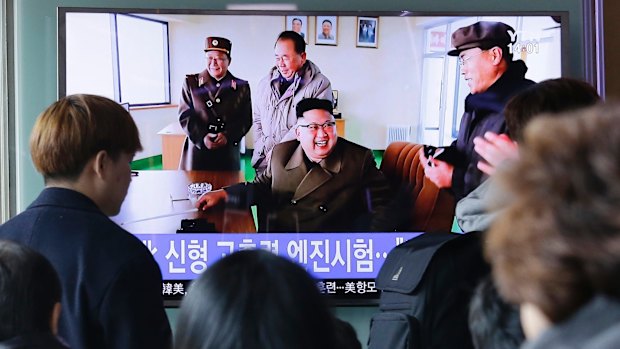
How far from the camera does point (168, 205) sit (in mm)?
3582

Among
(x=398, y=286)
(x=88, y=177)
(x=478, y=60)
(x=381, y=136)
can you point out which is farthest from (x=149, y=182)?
(x=398, y=286)

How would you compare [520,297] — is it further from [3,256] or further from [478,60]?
[478,60]

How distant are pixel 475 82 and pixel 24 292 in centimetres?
239

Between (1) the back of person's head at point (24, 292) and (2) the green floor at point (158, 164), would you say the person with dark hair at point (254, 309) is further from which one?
(2) the green floor at point (158, 164)

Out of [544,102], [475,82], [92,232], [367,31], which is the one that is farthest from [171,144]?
[544,102]

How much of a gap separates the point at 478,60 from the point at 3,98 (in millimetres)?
1964

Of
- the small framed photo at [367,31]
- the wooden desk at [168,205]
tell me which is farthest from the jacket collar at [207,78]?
the small framed photo at [367,31]

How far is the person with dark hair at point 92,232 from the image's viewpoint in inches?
70.4

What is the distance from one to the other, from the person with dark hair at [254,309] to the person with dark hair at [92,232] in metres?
0.56

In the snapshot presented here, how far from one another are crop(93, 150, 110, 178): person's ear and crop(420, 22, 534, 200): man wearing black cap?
1.88 metres

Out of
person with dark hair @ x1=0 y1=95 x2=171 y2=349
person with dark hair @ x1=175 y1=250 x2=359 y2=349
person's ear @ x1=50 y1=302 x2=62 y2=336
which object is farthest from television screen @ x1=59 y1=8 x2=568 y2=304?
person with dark hair @ x1=175 y1=250 x2=359 y2=349

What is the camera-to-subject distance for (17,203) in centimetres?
371

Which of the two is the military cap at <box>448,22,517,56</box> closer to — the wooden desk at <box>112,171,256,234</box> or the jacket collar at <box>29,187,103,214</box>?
the wooden desk at <box>112,171,256,234</box>

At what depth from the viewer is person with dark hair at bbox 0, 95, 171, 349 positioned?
5.87 ft
